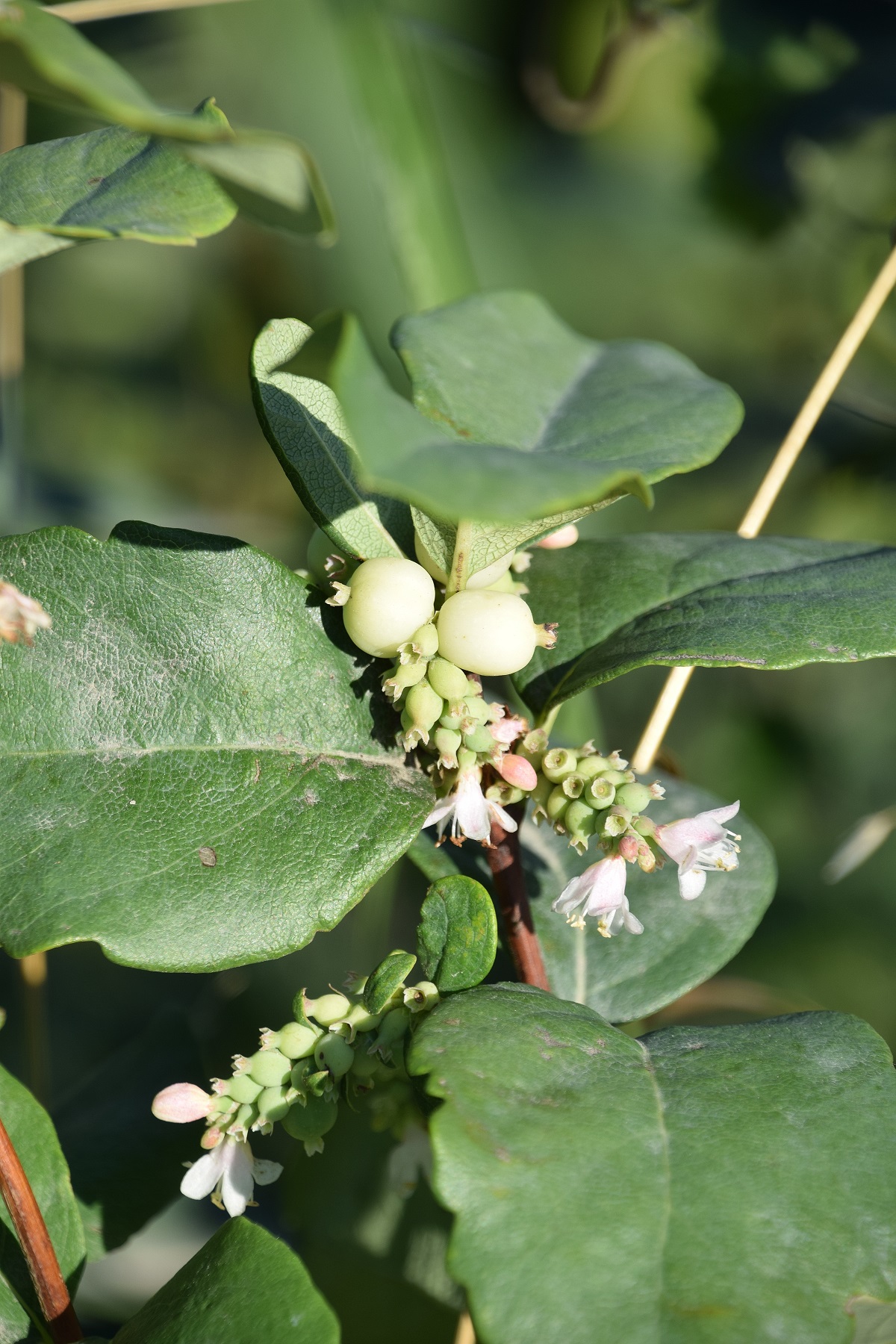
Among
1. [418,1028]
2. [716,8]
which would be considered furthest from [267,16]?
[418,1028]

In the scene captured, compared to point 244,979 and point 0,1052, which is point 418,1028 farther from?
point 0,1052

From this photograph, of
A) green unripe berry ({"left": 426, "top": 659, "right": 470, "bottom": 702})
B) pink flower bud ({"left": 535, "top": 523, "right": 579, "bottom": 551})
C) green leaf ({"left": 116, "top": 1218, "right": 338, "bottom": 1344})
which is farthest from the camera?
pink flower bud ({"left": 535, "top": 523, "right": 579, "bottom": 551})

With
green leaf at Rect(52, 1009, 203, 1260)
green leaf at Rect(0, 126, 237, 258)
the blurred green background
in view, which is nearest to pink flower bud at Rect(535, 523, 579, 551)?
green leaf at Rect(0, 126, 237, 258)

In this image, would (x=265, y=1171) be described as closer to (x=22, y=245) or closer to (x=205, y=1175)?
(x=205, y=1175)

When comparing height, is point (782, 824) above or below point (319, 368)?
below

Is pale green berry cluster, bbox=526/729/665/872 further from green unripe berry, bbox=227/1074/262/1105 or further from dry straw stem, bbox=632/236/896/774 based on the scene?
green unripe berry, bbox=227/1074/262/1105

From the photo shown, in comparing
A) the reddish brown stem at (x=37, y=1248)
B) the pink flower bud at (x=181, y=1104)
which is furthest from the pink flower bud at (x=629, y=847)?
the reddish brown stem at (x=37, y=1248)
